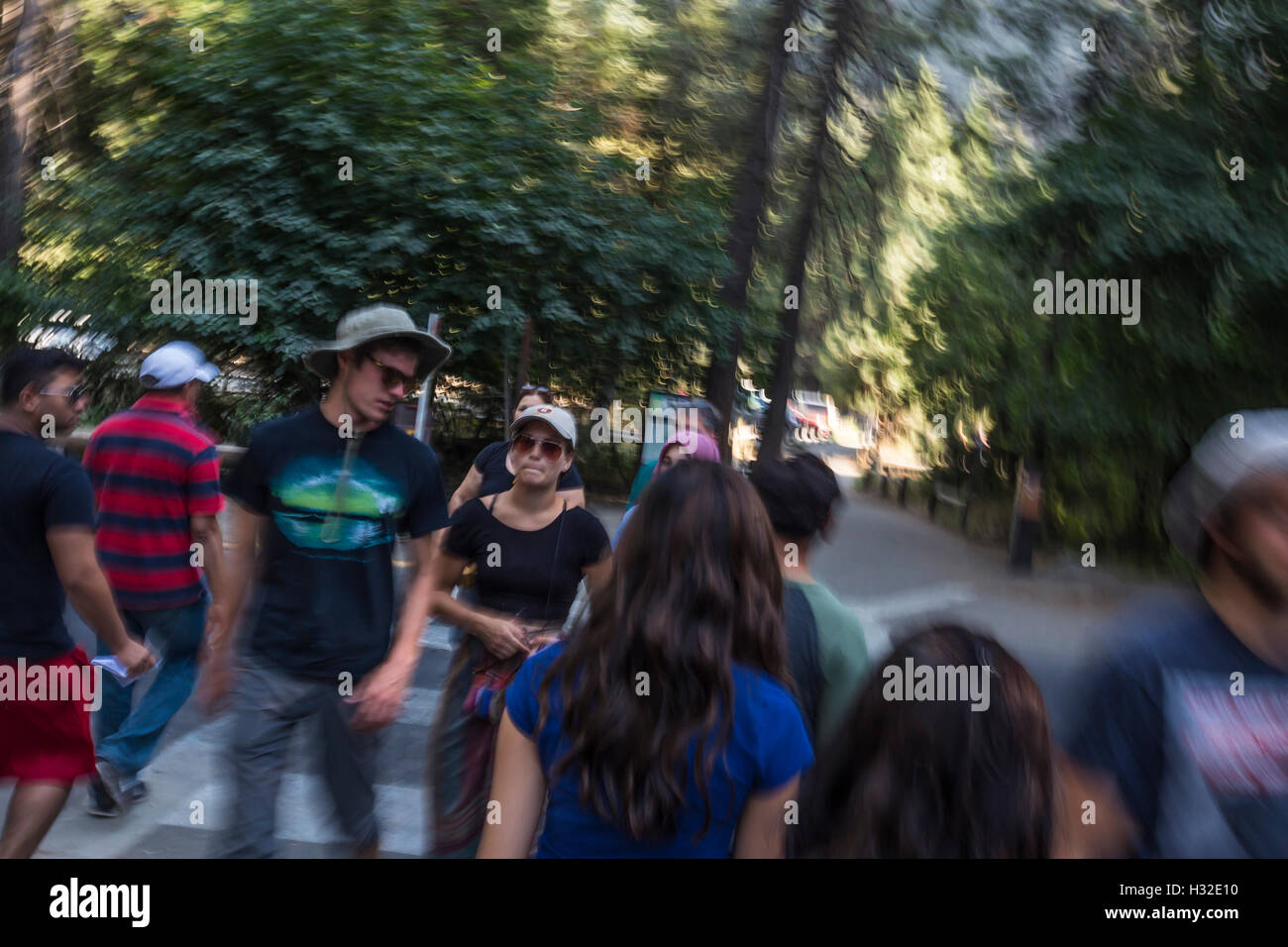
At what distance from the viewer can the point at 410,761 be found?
589 centimetres

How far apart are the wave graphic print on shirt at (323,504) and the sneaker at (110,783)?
80.1 inches

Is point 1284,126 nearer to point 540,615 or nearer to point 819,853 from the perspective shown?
point 540,615

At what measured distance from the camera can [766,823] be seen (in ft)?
6.73

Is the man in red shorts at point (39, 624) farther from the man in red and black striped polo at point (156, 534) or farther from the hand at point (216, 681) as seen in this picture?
the man in red and black striped polo at point (156, 534)

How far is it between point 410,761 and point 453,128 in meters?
11.9

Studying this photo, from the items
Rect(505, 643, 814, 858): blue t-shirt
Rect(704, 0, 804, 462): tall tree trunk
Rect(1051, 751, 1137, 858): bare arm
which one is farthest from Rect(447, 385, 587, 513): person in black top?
Rect(704, 0, 804, 462): tall tree trunk

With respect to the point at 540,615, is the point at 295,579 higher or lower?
higher

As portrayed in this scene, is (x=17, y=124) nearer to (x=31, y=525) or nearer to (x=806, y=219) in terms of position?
(x=31, y=525)

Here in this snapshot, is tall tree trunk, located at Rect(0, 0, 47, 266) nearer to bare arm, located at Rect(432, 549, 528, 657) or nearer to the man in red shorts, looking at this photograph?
the man in red shorts

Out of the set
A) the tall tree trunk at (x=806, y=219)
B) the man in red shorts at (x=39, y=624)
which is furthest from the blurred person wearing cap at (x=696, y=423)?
the tall tree trunk at (x=806, y=219)

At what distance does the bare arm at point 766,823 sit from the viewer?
6.69 ft

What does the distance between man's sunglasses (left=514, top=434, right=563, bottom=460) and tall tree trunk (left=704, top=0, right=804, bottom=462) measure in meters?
11.9
